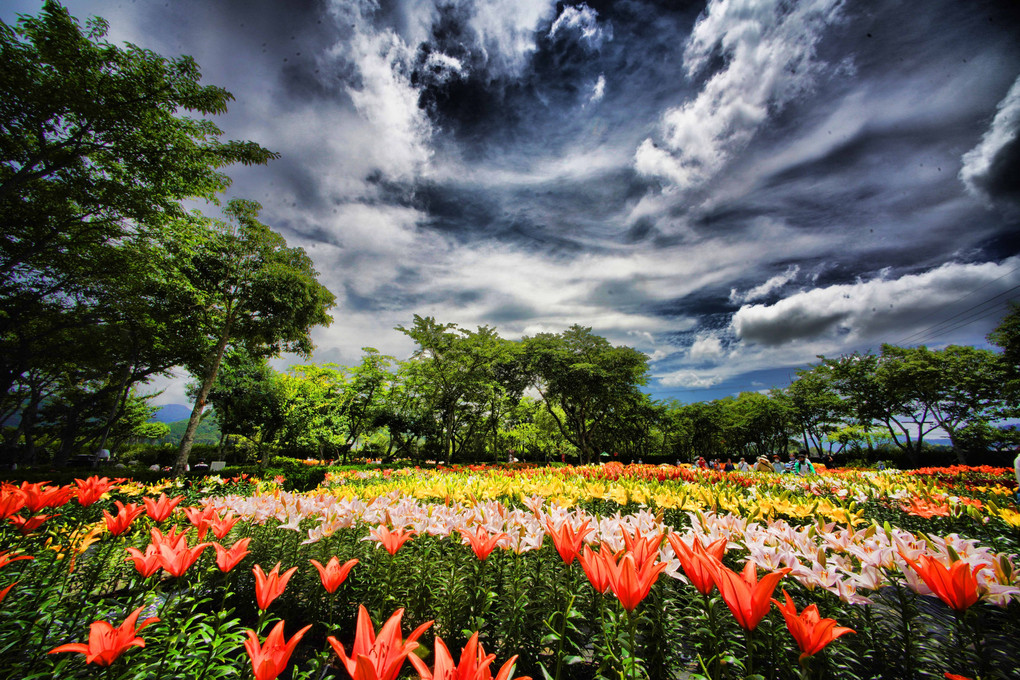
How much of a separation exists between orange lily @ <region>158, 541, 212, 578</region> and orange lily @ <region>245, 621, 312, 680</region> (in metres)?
0.65

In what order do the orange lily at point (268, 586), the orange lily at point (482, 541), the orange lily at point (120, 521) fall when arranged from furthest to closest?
the orange lily at point (120, 521)
the orange lily at point (482, 541)
the orange lily at point (268, 586)

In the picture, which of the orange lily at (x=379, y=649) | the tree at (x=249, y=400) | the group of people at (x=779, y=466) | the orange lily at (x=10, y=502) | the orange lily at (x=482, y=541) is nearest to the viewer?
the orange lily at (x=379, y=649)

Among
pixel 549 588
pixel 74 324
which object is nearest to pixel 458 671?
pixel 549 588

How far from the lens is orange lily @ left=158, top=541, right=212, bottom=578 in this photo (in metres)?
1.24

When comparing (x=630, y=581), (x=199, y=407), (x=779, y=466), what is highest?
(x=199, y=407)

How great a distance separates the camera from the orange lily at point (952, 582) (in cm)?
92

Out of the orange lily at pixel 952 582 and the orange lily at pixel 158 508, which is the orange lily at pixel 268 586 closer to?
the orange lily at pixel 158 508

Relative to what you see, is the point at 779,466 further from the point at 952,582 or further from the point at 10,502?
the point at 10,502

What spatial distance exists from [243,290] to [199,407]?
4.30 m

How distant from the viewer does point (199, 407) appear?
38.7 ft

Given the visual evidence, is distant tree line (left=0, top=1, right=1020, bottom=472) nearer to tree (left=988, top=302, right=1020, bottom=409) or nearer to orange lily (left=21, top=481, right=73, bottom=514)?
tree (left=988, top=302, right=1020, bottom=409)

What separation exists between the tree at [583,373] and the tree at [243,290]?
41.8 feet

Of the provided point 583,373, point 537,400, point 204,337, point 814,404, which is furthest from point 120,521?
point 814,404

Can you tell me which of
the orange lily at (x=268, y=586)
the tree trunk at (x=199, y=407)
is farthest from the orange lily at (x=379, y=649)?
the tree trunk at (x=199, y=407)
